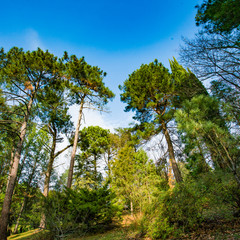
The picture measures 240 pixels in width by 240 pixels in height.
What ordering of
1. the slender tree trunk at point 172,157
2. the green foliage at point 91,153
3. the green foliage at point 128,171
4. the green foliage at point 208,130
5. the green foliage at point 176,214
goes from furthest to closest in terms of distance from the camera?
the green foliage at point 91,153
the green foliage at point 128,171
the slender tree trunk at point 172,157
the green foliage at point 208,130
the green foliage at point 176,214

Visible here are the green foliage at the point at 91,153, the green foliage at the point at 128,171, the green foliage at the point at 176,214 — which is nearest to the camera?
the green foliage at the point at 176,214

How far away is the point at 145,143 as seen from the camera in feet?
33.7

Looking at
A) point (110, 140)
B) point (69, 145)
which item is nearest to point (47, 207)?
point (69, 145)

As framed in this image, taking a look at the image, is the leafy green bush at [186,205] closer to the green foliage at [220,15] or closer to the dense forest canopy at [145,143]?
the dense forest canopy at [145,143]

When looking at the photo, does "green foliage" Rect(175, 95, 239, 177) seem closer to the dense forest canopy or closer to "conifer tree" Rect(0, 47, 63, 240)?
the dense forest canopy

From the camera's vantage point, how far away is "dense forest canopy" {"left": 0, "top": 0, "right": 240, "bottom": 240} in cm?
398

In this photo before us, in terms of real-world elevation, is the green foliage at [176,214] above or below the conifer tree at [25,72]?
below

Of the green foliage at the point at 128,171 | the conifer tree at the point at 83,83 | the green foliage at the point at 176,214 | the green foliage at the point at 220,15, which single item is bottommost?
the green foliage at the point at 176,214

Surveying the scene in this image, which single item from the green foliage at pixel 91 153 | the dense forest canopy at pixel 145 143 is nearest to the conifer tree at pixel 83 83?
the dense forest canopy at pixel 145 143

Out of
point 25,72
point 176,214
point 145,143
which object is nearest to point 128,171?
point 145,143

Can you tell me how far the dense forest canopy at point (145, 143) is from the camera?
398 cm

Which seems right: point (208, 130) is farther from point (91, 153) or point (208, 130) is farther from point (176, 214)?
point (91, 153)

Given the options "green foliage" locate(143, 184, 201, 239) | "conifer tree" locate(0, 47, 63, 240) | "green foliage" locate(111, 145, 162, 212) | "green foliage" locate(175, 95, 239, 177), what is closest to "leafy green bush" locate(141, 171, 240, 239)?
"green foliage" locate(143, 184, 201, 239)

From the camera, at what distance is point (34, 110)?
7.95 metres
